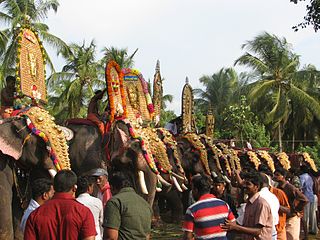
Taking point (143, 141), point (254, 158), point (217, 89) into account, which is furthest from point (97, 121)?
point (217, 89)

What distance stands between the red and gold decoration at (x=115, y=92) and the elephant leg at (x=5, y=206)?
2.41m

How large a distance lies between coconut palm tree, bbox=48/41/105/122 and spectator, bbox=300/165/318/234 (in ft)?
56.9

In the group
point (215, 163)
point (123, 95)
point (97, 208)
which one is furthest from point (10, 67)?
point (97, 208)

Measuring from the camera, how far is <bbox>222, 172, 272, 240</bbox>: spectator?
5.67 metres

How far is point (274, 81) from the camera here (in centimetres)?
3538

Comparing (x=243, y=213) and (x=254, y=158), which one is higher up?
(x=254, y=158)

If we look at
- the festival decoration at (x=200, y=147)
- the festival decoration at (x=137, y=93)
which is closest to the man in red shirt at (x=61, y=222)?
the festival decoration at (x=137, y=93)

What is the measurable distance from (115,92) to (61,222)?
526 centimetres

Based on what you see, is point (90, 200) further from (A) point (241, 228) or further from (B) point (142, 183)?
(B) point (142, 183)

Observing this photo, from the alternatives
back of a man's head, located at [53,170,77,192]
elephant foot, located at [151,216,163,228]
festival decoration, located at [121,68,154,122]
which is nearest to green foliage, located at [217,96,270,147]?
elephant foot, located at [151,216,163,228]

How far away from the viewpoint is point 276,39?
118 feet

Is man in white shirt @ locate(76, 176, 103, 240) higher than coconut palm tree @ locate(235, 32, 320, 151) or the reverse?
the reverse

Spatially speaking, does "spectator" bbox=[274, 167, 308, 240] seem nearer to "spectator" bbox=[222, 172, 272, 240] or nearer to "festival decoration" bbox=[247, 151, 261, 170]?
"spectator" bbox=[222, 172, 272, 240]

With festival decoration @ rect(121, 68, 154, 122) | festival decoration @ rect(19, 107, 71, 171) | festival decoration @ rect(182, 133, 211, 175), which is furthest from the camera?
festival decoration @ rect(182, 133, 211, 175)
